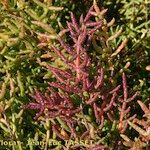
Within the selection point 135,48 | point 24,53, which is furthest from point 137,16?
point 24,53

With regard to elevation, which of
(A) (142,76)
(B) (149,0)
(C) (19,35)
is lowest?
(A) (142,76)

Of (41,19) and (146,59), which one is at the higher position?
(41,19)

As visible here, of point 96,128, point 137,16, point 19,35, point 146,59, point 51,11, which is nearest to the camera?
point 96,128

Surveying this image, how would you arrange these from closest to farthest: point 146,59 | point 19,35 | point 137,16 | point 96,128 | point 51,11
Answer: point 96,128, point 19,35, point 51,11, point 146,59, point 137,16

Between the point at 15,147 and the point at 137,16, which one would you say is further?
the point at 137,16

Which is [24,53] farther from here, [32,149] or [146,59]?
[146,59]

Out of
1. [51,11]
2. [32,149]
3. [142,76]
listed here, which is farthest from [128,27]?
[32,149]

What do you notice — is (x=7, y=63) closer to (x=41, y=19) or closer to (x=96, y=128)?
(x=41, y=19)
